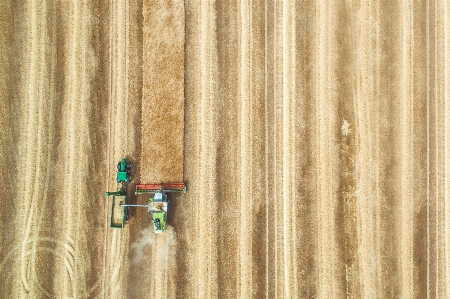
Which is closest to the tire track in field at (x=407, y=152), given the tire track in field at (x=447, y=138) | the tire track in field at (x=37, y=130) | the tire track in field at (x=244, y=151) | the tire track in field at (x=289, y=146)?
the tire track in field at (x=447, y=138)

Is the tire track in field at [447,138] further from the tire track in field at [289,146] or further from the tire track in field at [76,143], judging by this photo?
the tire track in field at [76,143]

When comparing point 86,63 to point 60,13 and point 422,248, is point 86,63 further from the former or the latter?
point 422,248

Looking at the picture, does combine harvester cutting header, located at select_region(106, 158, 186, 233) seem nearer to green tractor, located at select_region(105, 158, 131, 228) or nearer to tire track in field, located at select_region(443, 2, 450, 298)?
green tractor, located at select_region(105, 158, 131, 228)

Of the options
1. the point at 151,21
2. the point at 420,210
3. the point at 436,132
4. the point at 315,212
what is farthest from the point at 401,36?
the point at 151,21

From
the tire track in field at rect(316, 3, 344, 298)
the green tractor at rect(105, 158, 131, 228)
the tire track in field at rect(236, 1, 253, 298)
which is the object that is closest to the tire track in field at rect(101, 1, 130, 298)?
the green tractor at rect(105, 158, 131, 228)

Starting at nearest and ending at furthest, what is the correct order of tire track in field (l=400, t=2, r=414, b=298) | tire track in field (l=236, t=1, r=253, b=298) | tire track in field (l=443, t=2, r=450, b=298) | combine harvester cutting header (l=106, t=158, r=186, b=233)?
combine harvester cutting header (l=106, t=158, r=186, b=233) → tire track in field (l=236, t=1, r=253, b=298) → tire track in field (l=400, t=2, r=414, b=298) → tire track in field (l=443, t=2, r=450, b=298)

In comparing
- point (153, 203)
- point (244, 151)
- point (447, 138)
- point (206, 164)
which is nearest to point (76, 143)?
point (153, 203)

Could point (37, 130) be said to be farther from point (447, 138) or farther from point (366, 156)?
point (447, 138)

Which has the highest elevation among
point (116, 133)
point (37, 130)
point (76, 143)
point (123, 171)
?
point (37, 130)
